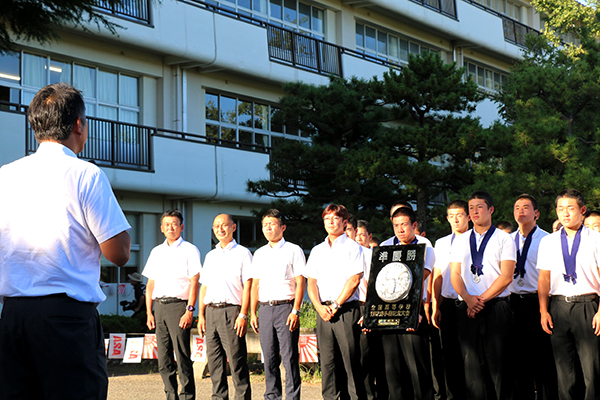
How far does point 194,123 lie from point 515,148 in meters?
8.58

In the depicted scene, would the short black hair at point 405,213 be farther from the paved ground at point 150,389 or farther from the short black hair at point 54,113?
the short black hair at point 54,113

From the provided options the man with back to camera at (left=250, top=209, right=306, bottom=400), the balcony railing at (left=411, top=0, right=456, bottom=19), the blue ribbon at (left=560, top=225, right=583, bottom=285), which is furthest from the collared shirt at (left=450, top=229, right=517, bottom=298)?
the balcony railing at (left=411, top=0, right=456, bottom=19)

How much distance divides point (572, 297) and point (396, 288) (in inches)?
61.5

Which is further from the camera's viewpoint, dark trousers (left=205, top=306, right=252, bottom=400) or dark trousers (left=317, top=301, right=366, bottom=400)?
dark trousers (left=205, top=306, right=252, bottom=400)

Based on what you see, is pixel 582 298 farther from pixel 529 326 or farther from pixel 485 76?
pixel 485 76

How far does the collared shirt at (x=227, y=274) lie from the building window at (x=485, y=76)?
22.2 m

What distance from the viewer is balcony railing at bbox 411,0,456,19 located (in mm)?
24345

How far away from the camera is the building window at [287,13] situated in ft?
65.4

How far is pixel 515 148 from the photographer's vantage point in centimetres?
1409

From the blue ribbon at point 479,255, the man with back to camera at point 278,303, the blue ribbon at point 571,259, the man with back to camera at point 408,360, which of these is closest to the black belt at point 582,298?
the blue ribbon at point 571,259

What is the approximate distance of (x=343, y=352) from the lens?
21.1ft

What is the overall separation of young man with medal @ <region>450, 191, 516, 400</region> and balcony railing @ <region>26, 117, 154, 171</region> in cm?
1100

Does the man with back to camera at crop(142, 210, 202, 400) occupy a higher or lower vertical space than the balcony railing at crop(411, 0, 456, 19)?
lower

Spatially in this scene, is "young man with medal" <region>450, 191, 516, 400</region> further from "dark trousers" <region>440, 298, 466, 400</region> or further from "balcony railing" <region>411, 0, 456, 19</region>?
"balcony railing" <region>411, 0, 456, 19</region>
